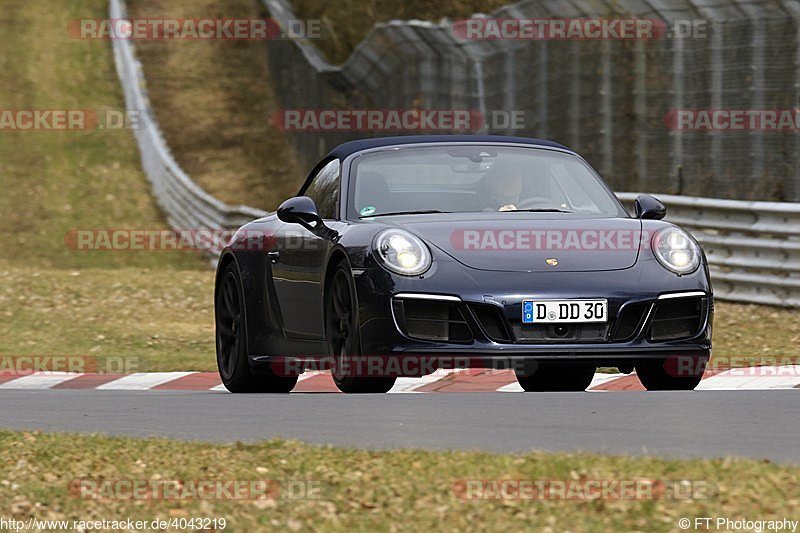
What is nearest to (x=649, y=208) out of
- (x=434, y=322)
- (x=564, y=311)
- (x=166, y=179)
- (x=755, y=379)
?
(x=564, y=311)

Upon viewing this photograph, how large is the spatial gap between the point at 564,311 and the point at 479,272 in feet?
1.54

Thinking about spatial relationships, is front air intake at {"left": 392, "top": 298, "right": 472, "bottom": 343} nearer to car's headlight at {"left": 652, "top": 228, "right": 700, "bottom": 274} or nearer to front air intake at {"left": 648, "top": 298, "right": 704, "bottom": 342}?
front air intake at {"left": 648, "top": 298, "right": 704, "bottom": 342}

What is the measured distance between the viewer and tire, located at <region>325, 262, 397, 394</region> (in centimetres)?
906

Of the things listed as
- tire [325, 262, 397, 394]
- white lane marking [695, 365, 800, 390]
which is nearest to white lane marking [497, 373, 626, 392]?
Answer: white lane marking [695, 365, 800, 390]

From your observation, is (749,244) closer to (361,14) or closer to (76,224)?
(76,224)

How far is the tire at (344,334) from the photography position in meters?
9.06

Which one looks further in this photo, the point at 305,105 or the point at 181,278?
the point at 305,105

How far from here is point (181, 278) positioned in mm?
21031

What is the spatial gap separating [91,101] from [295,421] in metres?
31.4

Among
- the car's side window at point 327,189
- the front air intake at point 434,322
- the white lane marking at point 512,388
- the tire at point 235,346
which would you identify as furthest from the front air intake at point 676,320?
the tire at point 235,346

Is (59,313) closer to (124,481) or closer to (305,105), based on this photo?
(124,481)

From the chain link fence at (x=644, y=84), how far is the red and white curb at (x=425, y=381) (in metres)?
6.23

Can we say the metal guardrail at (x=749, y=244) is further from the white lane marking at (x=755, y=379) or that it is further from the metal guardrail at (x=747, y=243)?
the white lane marking at (x=755, y=379)

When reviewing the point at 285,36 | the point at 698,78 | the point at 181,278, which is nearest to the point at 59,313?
the point at 181,278
